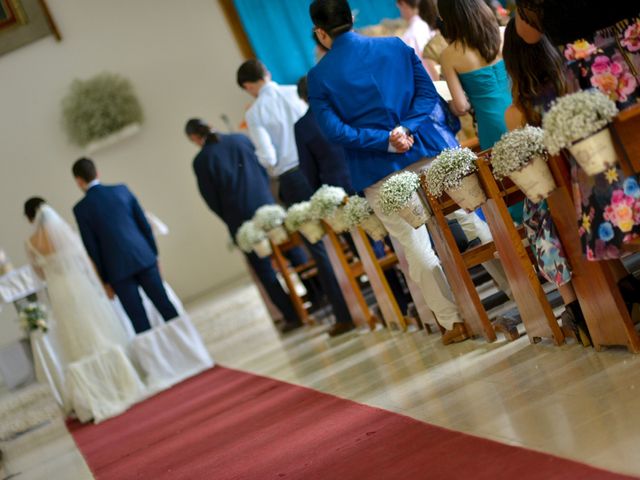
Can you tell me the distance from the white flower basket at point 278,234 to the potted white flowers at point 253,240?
6cm

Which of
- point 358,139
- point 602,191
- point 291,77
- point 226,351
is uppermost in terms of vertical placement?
point 291,77

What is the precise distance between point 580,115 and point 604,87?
0.47m

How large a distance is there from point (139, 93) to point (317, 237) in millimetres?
8115

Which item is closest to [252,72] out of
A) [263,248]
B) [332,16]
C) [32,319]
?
[263,248]

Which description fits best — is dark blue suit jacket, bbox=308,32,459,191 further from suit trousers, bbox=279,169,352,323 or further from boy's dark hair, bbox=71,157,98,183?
boy's dark hair, bbox=71,157,98,183

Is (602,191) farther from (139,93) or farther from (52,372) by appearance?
(139,93)

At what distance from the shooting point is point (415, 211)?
5.04 meters

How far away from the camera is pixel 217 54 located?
1482 cm

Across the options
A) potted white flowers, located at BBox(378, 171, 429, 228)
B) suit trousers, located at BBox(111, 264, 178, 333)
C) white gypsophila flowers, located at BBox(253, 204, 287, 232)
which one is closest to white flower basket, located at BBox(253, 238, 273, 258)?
white gypsophila flowers, located at BBox(253, 204, 287, 232)

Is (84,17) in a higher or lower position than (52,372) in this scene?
higher

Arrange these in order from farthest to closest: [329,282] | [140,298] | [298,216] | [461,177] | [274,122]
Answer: [140,298] < [274,122] < [329,282] < [298,216] < [461,177]

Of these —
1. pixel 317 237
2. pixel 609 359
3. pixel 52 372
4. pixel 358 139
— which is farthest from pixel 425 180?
pixel 52 372

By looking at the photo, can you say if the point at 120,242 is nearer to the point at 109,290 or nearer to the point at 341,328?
the point at 109,290

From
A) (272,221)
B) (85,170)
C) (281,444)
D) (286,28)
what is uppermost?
(286,28)
